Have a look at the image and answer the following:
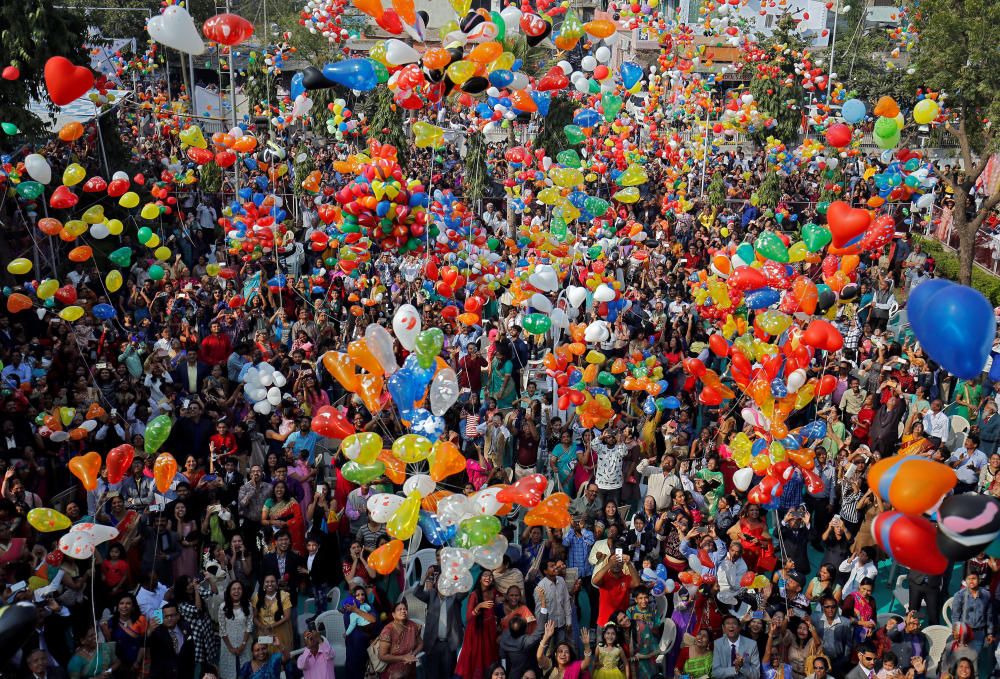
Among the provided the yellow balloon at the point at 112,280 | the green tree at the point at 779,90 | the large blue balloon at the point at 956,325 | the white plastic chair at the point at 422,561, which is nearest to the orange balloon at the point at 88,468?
the white plastic chair at the point at 422,561

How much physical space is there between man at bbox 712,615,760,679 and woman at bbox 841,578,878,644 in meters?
0.61

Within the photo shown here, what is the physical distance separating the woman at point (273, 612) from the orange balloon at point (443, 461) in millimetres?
1204

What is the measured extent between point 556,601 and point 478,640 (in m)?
0.55

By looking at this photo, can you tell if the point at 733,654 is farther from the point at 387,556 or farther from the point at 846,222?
the point at 846,222

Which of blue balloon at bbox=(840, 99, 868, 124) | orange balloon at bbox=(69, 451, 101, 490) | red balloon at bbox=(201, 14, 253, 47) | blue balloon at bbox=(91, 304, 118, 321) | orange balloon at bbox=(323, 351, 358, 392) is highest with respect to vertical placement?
red balloon at bbox=(201, 14, 253, 47)

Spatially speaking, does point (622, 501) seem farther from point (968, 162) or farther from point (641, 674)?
point (968, 162)

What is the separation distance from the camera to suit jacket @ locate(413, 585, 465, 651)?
6.28 m

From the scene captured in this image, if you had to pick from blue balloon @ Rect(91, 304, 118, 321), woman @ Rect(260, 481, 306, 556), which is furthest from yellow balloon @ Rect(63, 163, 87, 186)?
woman @ Rect(260, 481, 306, 556)

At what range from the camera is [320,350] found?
10453 millimetres

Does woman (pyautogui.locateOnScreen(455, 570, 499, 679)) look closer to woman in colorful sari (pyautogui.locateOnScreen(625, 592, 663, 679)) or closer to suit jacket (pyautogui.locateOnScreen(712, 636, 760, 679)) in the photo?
woman in colorful sari (pyautogui.locateOnScreen(625, 592, 663, 679))

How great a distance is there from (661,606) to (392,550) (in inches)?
66.6

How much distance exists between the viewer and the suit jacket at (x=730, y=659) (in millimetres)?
6125

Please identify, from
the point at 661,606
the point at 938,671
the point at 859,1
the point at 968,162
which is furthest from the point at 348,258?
the point at 859,1

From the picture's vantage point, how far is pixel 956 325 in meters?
4.52
